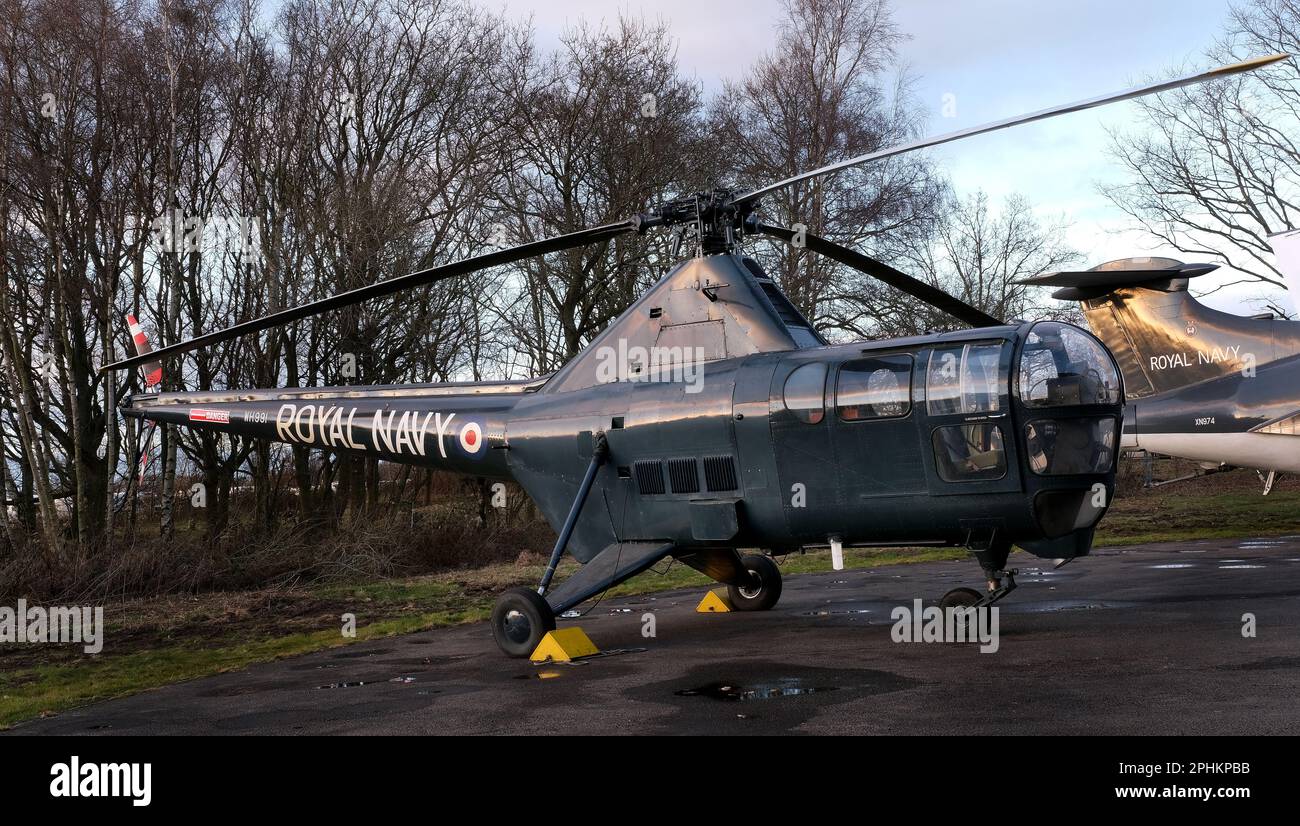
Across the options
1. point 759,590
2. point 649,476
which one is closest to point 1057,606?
point 759,590

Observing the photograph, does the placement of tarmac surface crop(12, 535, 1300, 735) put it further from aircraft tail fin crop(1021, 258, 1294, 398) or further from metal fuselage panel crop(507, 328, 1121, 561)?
aircraft tail fin crop(1021, 258, 1294, 398)

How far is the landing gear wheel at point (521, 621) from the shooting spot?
376 inches

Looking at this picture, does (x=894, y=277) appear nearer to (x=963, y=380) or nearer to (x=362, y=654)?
(x=963, y=380)

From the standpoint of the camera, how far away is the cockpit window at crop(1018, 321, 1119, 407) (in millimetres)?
8297

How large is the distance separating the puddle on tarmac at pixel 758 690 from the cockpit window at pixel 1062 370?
282 centimetres

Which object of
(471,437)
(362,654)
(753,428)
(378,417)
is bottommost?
(362,654)

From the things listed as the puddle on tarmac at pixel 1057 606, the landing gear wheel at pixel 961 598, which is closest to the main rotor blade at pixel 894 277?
the landing gear wheel at pixel 961 598

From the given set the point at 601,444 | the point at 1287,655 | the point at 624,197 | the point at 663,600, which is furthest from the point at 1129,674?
the point at 624,197

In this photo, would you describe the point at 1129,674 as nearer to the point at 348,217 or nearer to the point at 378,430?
the point at 378,430

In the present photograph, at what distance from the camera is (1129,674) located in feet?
24.0

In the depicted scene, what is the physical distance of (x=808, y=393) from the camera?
9.21 meters

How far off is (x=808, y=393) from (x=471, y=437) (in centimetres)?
408

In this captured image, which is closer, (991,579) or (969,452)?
(969,452)

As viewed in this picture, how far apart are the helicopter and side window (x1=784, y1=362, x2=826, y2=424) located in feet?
0.06
